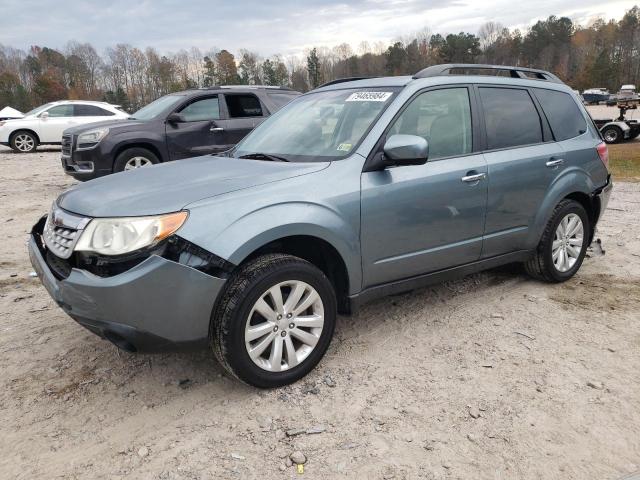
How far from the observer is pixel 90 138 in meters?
8.17

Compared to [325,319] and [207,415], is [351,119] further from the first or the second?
[207,415]

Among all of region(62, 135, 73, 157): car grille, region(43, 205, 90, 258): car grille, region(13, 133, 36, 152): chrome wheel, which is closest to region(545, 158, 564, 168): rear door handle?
region(43, 205, 90, 258): car grille

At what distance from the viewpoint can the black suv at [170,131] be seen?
8.16m

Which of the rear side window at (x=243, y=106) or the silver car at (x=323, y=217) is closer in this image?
the silver car at (x=323, y=217)

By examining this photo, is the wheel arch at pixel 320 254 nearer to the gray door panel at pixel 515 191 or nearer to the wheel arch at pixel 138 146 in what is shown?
the gray door panel at pixel 515 191

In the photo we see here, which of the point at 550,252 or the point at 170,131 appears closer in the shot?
the point at 550,252

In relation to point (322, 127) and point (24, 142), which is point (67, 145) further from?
point (24, 142)

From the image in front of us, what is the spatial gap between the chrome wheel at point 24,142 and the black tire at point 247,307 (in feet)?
54.6

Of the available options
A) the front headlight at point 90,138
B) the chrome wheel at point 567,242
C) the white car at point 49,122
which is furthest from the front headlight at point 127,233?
the white car at point 49,122

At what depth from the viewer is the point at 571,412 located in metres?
2.72

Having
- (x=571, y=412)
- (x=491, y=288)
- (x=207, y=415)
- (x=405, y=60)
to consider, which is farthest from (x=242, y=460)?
(x=405, y=60)

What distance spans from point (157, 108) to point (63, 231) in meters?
6.57

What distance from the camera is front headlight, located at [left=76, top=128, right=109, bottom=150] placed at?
8.14 meters

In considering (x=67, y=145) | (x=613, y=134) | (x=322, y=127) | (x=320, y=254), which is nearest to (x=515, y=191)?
(x=322, y=127)
